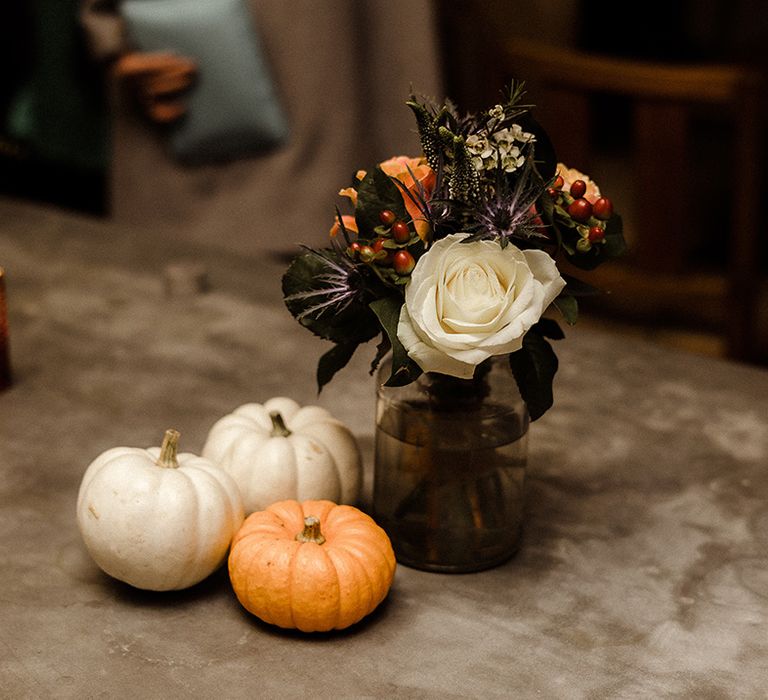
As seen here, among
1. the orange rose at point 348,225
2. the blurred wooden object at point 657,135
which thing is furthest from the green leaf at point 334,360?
the blurred wooden object at point 657,135

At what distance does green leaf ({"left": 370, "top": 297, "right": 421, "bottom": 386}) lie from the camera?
979mm

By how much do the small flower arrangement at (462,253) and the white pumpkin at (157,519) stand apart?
177 millimetres

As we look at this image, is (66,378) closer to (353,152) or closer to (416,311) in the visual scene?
(416,311)

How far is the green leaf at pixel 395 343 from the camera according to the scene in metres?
0.98

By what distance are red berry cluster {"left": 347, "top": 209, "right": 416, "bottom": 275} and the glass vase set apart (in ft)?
0.48

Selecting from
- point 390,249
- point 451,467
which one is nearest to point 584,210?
point 390,249

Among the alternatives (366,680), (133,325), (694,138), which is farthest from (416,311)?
(694,138)

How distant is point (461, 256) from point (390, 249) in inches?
2.3

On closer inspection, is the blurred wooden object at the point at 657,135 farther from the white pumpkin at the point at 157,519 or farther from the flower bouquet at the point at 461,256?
the white pumpkin at the point at 157,519

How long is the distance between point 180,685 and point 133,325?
84cm

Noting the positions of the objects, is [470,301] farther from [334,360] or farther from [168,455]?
[168,455]

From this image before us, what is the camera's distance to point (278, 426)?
1.16 m

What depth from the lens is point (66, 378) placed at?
1.56m

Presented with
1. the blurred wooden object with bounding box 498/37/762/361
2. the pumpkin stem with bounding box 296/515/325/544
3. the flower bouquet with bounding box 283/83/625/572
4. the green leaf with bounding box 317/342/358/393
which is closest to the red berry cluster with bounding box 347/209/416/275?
the flower bouquet with bounding box 283/83/625/572
